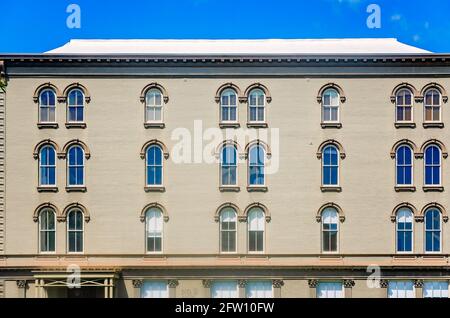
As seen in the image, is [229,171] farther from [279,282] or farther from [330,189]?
[279,282]

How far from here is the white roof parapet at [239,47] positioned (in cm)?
2884

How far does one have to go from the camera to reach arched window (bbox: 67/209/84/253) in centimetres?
2900

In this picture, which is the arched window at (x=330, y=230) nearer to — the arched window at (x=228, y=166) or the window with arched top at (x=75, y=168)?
the arched window at (x=228, y=166)

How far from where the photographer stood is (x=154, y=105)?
29.4 m

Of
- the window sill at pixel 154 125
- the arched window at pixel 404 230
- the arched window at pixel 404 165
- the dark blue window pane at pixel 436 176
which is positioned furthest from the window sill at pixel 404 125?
the window sill at pixel 154 125

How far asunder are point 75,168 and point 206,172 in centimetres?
611

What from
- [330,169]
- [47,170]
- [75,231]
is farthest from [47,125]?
[330,169]

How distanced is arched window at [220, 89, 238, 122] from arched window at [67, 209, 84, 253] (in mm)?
8056

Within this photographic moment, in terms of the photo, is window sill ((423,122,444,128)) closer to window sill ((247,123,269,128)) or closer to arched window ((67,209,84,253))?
window sill ((247,123,269,128))

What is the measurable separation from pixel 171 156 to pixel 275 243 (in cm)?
627

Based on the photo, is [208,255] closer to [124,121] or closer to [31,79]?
[124,121]

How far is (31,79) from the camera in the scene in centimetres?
2958

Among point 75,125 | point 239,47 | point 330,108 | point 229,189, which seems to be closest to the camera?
point 229,189
